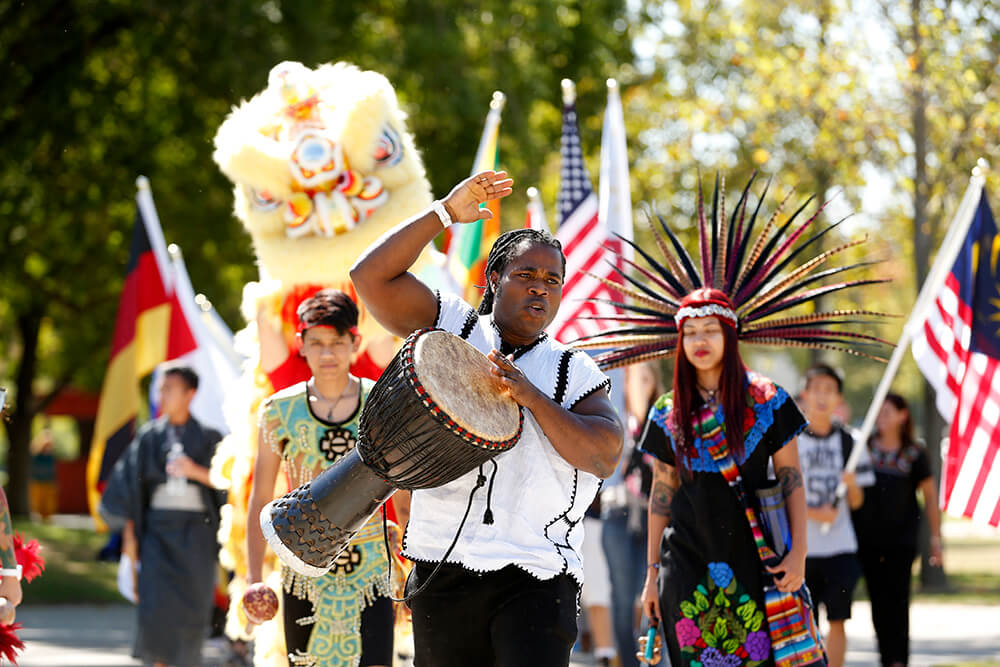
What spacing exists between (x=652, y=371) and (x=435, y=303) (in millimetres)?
4494

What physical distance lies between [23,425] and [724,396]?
74.8ft

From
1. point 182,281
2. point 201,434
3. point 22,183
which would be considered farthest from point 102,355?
point 201,434

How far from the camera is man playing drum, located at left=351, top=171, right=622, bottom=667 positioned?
3832mm

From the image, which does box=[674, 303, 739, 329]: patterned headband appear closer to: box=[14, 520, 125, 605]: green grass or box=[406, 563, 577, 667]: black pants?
box=[406, 563, 577, 667]: black pants

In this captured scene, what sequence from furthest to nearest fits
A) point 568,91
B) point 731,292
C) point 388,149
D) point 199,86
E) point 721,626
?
1. point 199,86
2. point 568,91
3. point 388,149
4. point 731,292
5. point 721,626

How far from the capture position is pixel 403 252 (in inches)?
160

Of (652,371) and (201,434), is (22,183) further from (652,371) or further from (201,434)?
(652,371)

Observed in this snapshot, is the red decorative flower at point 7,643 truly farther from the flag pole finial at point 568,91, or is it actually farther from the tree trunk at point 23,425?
the tree trunk at point 23,425

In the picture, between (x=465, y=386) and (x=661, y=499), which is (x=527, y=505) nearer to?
(x=465, y=386)

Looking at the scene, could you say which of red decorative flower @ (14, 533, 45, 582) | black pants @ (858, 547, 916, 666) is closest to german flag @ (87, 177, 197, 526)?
black pants @ (858, 547, 916, 666)

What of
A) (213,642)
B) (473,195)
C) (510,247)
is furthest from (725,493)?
(213,642)

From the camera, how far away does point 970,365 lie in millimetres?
8312

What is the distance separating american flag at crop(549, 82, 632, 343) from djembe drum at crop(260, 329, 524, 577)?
4788 mm

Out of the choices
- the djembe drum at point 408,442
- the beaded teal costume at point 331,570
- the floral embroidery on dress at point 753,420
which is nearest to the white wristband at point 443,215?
the djembe drum at point 408,442
